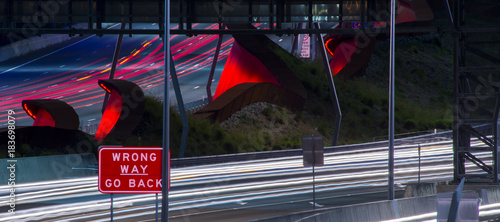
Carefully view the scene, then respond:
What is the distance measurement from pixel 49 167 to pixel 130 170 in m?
17.0

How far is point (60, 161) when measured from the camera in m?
28.3

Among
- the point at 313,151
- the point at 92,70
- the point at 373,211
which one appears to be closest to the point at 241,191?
the point at 313,151

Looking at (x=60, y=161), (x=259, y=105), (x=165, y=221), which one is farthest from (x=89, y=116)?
(x=165, y=221)

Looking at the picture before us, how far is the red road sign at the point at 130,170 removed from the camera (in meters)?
11.5

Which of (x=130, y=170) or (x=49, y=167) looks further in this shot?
(x=49, y=167)

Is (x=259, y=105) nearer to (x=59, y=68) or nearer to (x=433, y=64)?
(x=59, y=68)

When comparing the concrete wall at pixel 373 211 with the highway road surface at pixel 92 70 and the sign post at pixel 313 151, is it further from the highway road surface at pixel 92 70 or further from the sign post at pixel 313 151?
the highway road surface at pixel 92 70

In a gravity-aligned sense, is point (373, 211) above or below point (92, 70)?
above

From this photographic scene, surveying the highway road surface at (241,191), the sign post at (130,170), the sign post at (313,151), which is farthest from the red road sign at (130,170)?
the sign post at (313,151)

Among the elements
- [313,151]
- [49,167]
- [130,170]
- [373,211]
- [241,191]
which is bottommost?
[241,191]

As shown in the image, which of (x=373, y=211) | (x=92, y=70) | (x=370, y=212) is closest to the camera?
(x=370, y=212)

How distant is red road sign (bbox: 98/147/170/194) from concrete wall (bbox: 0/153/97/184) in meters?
14.2

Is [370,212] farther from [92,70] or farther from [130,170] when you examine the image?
[92,70]

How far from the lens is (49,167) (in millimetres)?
27453
